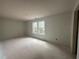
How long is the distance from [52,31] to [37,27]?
7.08 ft

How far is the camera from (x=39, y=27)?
6.43 metres

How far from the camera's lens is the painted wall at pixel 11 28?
665cm

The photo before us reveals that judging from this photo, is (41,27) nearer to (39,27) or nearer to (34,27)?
(39,27)

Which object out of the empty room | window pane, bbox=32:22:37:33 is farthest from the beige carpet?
window pane, bbox=32:22:37:33

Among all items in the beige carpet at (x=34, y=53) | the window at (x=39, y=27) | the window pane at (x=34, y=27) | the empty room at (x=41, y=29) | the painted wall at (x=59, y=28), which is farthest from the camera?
the window pane at (x=34, y=27)

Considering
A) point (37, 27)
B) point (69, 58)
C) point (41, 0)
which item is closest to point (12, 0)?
point (41, 0)

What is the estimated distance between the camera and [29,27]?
767 cm

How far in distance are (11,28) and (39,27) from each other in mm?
2849

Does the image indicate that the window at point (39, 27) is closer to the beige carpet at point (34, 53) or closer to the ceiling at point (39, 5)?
the ceiling at point (39, 5)

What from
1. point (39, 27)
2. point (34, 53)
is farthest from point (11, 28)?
point (34, 53)

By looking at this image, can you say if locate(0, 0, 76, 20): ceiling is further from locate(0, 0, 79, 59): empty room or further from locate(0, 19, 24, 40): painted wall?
locate(0, 19, 24, 40): painted wall

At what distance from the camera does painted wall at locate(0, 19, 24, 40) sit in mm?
6649

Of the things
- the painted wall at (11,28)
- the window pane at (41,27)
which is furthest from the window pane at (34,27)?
the painted wall at (11,28)

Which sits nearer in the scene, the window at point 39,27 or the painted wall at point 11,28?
the window at point 39,27
